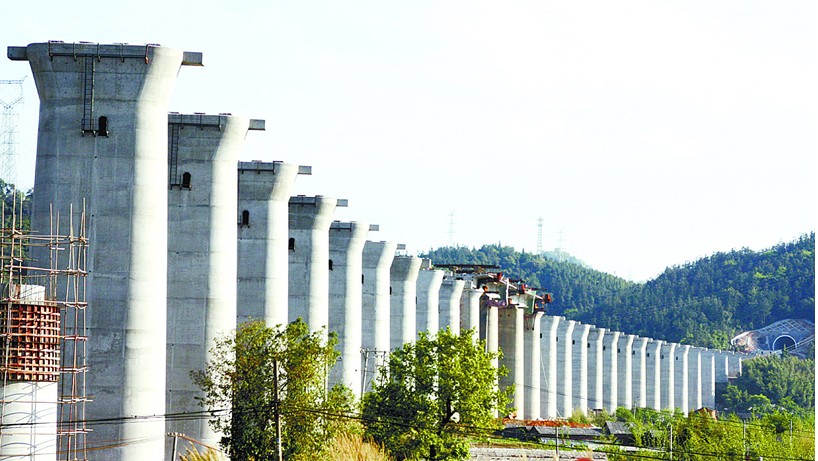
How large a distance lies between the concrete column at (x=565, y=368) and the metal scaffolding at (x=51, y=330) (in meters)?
106

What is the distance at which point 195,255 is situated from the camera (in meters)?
54.5

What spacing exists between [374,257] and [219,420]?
112 feet

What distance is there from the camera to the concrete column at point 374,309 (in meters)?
85.2

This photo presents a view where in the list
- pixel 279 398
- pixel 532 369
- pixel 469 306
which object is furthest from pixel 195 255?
pixel 532 369

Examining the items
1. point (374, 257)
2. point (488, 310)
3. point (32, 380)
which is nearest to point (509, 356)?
point (488, 310)

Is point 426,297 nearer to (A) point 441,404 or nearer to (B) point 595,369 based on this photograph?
(A) point 441,404

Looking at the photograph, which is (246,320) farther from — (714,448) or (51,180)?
(714,448)

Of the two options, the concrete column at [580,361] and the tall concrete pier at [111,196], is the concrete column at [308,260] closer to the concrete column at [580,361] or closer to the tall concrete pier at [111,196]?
the tall concrete pier at [111,196]

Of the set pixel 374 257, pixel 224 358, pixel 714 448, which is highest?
pixel 374 257

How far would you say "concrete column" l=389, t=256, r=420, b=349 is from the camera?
94000 mm

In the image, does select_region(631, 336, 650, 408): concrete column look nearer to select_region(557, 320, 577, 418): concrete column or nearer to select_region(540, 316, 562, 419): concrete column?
select_region(557, 320, 577, 418): concrete column

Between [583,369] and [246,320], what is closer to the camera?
[246,320]

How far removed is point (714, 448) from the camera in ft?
278

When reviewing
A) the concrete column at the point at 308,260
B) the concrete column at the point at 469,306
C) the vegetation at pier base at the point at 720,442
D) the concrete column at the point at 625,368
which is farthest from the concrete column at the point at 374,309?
the concrete column at the point at 625,368
